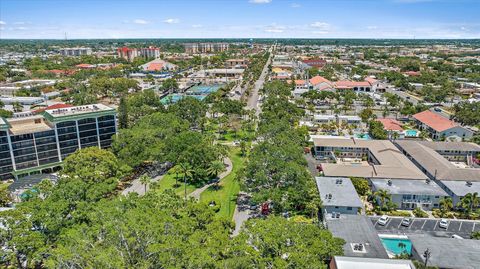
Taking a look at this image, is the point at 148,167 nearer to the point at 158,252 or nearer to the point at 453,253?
the point at 158,252

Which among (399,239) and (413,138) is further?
(413,138)

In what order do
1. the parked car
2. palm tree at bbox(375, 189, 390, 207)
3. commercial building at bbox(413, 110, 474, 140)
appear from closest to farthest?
1. the parked car
2. palm tree at bbox(375, 189, 390, 207)
3. commercial building at bbox(413, 110, 474, 140)

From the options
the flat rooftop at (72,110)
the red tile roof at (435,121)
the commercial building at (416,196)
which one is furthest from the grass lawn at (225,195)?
the red tile roof at (435,121)

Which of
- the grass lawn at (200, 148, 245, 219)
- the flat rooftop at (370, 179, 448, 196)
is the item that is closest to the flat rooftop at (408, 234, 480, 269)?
the flat rooftop at (370, 179, 448, 196)

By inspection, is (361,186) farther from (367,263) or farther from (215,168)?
(215,168)

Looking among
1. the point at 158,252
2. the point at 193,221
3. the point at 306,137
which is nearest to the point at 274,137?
the point at 306,137

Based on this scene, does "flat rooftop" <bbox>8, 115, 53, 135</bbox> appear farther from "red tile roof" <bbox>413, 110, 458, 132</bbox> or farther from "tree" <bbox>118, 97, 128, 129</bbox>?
"red tile roof" <bbox>413, 110, 458, 132</bbox>

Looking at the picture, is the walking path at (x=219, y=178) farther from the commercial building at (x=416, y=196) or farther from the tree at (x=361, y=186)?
the commercial building at (x=416, y=196)
